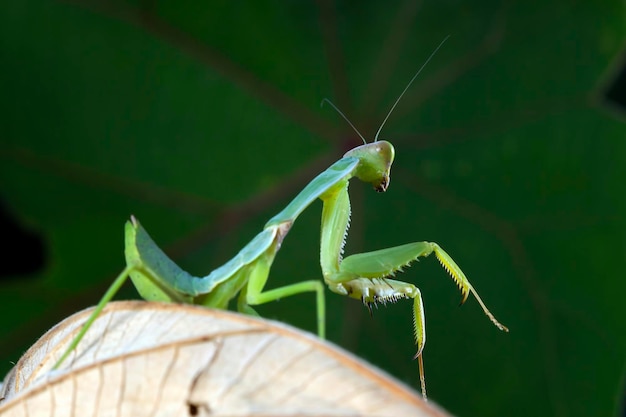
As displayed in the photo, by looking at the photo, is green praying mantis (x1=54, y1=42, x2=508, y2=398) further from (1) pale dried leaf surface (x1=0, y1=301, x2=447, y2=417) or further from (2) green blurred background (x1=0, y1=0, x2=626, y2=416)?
(2) green blurred background (x1=0, y1=0, x2=626, y2=416)

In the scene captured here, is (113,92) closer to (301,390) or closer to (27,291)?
(27,291)

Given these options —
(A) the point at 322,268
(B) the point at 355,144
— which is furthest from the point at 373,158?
(B) the point at 355,144

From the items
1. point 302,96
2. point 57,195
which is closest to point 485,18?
point 302,96

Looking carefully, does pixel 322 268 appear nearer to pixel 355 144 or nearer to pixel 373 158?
pixel 373 158

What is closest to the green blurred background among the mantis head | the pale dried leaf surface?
the mantis head

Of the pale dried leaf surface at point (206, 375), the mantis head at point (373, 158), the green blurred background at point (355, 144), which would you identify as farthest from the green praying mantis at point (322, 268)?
the green blurred background at point (355, 144)
